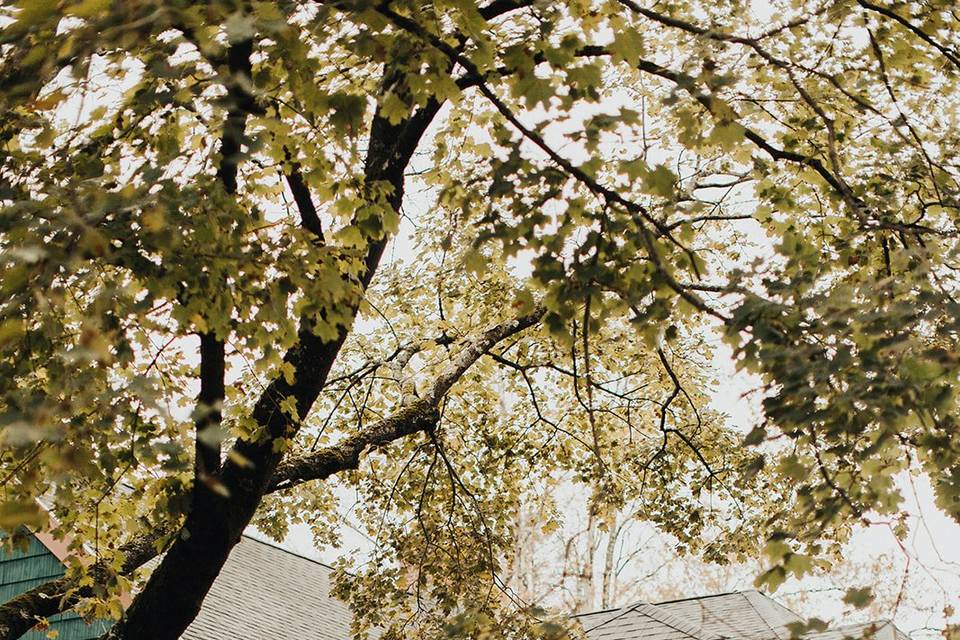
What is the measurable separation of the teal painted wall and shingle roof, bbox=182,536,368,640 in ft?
4.02

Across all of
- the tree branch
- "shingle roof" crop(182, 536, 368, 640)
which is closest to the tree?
the tree branch

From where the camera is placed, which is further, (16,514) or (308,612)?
(308,612)

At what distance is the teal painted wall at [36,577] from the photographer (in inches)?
439

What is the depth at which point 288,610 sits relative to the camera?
14.8 metres

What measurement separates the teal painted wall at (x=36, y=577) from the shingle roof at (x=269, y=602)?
1.23 m

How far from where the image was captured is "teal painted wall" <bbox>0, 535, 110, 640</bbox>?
36.6ft

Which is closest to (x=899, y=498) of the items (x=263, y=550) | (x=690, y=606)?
(x=690, y=606)

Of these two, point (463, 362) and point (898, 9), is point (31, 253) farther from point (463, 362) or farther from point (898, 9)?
point (463, 362)

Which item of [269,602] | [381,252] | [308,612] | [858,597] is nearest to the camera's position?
[858,597]

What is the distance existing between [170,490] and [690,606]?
1180 centimetres


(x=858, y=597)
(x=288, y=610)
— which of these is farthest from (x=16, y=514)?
(x=288, y=610)

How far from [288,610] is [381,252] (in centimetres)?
948

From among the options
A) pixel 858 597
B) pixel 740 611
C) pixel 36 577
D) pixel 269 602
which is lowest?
pixel 858 597

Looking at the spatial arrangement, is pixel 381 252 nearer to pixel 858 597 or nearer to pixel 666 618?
pixel 858 597
